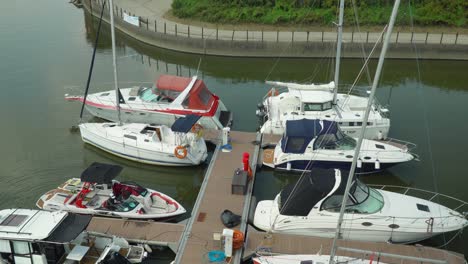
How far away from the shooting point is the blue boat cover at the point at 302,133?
20953 mm

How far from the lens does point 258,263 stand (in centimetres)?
1491

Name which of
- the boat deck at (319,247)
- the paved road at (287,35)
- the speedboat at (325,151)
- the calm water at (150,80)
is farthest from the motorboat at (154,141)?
the paved road at (287,35)

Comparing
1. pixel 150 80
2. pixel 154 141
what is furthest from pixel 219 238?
pixel 150 80

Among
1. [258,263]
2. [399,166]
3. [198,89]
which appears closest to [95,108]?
[198,89]

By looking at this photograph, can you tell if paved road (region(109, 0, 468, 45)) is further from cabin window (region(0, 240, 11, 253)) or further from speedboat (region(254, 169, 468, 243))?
cabin window (region(0, 240, 11, 253))

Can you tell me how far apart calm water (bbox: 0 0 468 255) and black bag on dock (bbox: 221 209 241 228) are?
3072 mm

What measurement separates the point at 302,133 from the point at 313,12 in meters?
22.4

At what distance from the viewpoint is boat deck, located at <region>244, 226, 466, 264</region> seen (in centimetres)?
1567

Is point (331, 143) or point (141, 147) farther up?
point (331, 143)

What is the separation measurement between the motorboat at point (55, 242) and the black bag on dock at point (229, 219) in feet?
10.5

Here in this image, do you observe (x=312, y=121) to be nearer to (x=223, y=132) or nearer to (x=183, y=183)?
(x=223, y=132)

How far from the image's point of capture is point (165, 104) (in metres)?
24.7

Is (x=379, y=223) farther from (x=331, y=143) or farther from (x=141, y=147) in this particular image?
(x=141, y=147)

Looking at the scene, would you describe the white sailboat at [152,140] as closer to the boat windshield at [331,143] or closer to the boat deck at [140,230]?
the boat deck at [140,230]
